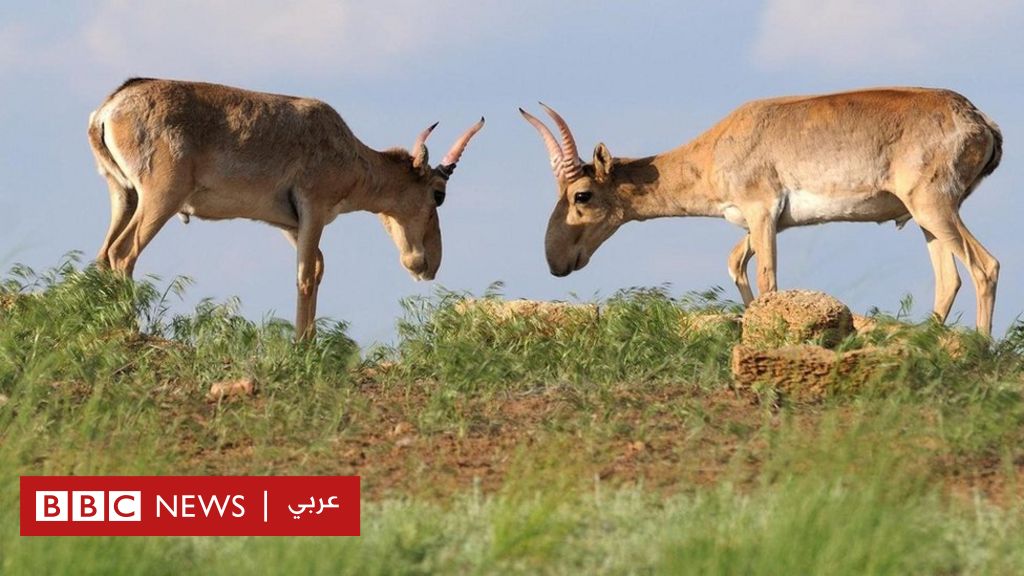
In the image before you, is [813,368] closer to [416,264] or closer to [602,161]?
[602,161]

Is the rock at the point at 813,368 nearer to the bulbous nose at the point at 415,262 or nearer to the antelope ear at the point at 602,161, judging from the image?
the antelope ear at the point at 602,161

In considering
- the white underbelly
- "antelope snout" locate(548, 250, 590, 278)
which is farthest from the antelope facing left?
the white underbelly

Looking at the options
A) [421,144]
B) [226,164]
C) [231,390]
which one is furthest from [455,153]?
[231,390]

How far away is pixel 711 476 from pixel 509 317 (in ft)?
17.1

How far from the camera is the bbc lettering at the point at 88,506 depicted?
7.10m

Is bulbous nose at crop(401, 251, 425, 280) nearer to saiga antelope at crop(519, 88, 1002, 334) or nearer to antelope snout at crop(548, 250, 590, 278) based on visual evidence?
antelope snout at crop(548, 250, 590, 278)

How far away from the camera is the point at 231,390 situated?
33.3ft

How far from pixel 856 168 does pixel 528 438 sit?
20.5 feet

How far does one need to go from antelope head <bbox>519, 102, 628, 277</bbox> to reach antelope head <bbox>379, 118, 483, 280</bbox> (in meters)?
1.01

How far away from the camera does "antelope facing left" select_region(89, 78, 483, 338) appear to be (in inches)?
520

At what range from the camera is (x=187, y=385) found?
10609 millimetres

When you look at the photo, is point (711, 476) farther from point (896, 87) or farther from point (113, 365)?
point (896, 87)

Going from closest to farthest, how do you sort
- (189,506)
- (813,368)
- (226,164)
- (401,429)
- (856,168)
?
(189,506), (401,429), (813,368), (226,164), (856,168)

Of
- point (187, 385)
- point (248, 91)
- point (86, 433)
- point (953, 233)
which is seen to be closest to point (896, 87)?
point (953, 233)
